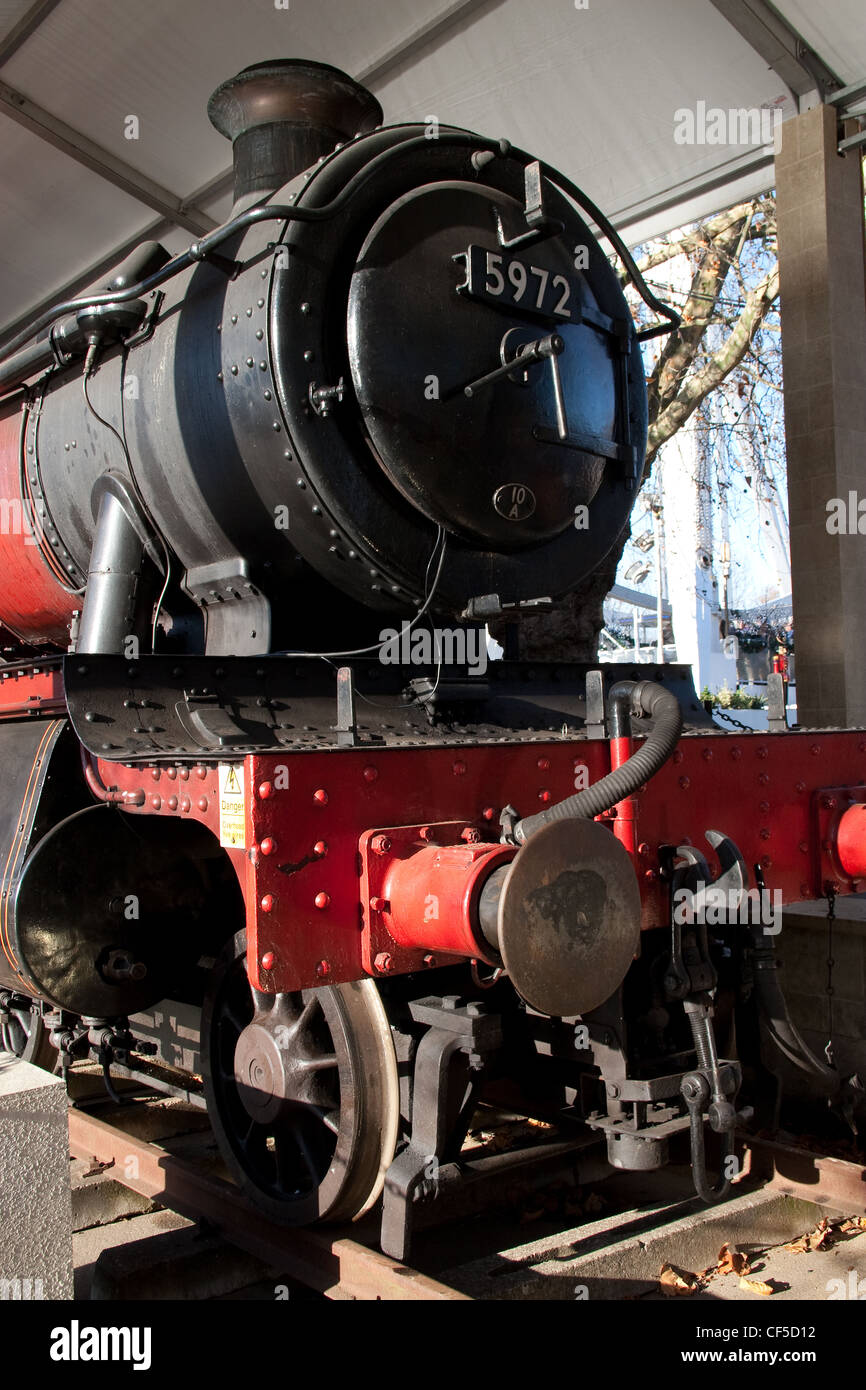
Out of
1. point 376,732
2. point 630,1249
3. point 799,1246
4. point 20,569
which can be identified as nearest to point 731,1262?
point 799,1246

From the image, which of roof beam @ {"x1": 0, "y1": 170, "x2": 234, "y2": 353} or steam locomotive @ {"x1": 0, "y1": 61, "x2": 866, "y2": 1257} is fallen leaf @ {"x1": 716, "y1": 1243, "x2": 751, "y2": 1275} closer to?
steam locomotive @ {"x1": 0, "y1": 61, "x2": 866, "y2": 1257}

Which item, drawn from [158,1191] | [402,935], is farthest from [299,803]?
[158,1191]

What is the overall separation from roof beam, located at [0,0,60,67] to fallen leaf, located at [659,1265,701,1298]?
6021mm

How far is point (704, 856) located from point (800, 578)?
371cm

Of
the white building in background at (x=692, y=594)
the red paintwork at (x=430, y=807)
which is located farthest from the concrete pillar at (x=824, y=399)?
the white building in background at (x=692, y=594)

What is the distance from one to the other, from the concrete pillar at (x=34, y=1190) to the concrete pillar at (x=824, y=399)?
468cm

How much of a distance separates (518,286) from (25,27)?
159 inches

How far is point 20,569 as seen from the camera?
4.51m

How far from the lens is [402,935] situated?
2.41 m

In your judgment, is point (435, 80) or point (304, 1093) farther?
point (435, 80)

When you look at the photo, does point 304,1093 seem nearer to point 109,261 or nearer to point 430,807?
point 430,807

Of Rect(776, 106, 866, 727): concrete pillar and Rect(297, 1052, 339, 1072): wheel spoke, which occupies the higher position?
Rect(776, 106, 866, 727): concrete pillar

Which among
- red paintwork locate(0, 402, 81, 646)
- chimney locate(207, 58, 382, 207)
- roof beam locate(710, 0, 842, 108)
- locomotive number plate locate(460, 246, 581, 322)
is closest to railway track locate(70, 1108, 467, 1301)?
red paintwork locate(0, 402, 81, 646)

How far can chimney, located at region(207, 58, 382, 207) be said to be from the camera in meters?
3.60
